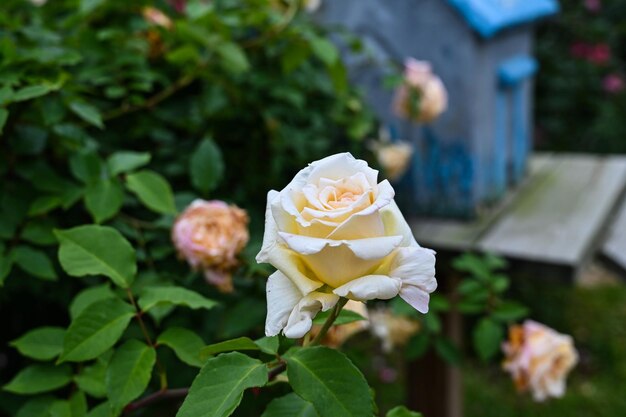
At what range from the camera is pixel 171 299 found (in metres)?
0.65

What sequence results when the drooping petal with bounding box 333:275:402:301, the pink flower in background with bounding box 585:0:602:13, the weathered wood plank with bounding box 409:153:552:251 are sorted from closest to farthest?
the drooping petal with bounding box 333:275:402:301 < the weathered wood plank with bounding box 409:153:552:251 < the pink flower in background with bounding box 585:0:602:13

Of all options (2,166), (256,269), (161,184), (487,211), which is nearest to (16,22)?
(2,166)

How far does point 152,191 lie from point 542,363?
796 mm

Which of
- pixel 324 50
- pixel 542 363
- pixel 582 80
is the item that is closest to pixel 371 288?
pixel 324 50

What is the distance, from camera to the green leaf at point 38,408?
2.37 feet

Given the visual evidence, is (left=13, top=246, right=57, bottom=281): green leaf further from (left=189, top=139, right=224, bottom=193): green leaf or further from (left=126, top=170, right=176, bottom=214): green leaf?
(left=189, top=139, right=224, bottom=193): green leaf

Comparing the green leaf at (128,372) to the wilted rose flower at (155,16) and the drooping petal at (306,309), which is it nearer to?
the drooping petal at (306,309)

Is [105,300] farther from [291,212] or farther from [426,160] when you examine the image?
[426,160]

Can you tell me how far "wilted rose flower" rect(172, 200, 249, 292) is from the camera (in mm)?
896

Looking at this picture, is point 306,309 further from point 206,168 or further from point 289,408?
point 206,168

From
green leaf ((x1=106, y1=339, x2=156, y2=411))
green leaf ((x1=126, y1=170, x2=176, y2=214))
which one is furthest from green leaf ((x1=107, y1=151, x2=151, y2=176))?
green leaf ((x1=106, y1=339, x2=156, y2=411))

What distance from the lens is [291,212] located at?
0.48 meters

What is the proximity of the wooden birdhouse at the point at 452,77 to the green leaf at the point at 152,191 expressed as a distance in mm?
818

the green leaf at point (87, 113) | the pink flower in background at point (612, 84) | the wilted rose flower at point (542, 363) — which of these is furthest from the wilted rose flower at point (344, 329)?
the pink flower in background at point (612, 84)
